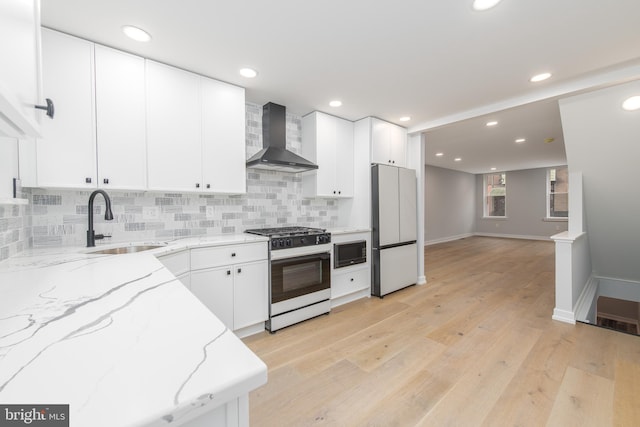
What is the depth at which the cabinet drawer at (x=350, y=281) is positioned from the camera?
322cm

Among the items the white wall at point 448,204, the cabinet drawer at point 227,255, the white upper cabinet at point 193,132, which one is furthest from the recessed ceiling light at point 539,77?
the white wall at point 448,204

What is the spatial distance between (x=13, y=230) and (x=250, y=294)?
1654 millimetres

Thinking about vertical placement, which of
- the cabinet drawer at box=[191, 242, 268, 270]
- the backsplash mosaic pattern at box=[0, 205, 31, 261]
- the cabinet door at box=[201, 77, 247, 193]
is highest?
the cabinet door at box=[201, 77, 247, 193]

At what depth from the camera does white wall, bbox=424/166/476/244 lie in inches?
317

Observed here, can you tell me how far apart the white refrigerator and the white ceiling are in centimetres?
101

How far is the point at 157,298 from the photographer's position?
83 centimetres

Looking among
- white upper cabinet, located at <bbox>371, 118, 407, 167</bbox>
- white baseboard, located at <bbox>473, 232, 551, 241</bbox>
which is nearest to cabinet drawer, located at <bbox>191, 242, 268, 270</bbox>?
white upper cabinet, located at <bbox>371, 118, 407, 167</bbox>

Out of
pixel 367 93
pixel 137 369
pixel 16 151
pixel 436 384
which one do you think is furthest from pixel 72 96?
pixel 436 384

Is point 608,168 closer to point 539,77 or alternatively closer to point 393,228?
point 539,77

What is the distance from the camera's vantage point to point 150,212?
245cm

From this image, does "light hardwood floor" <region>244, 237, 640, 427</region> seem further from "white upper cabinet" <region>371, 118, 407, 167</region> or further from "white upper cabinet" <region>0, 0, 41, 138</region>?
"white upper cabinet" <region>371, 118, 407, 167</region>

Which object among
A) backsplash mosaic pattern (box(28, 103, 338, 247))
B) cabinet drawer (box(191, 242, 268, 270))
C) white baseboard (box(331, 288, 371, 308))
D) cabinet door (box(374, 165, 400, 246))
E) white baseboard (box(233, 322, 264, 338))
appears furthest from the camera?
cabinet door (box(374, 165, 400, 246))

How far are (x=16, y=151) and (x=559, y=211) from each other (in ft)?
38.9

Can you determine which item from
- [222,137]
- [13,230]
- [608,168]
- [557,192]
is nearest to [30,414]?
[13,230]
